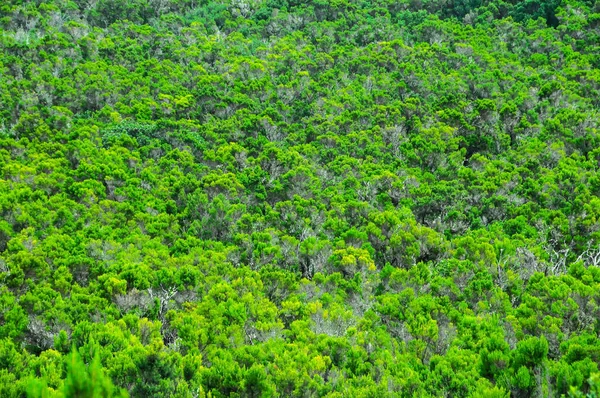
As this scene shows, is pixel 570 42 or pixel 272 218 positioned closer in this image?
pixel 272 218

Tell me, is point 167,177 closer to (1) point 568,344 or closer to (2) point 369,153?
(2) point 369,153

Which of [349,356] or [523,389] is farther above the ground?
[523,389]

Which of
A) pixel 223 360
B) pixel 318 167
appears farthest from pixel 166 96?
pixel 223 360

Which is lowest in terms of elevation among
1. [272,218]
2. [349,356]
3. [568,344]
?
[272,218]

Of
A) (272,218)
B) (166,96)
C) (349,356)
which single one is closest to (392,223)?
(272,218)

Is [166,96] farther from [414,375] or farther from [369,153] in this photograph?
[414,375]

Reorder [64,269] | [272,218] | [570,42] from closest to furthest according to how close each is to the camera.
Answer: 1. [64,269]
2. [272,218]
3. [570,42]

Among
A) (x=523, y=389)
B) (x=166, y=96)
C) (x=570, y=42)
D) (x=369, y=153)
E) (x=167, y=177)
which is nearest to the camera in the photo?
(x=523, y=389)
